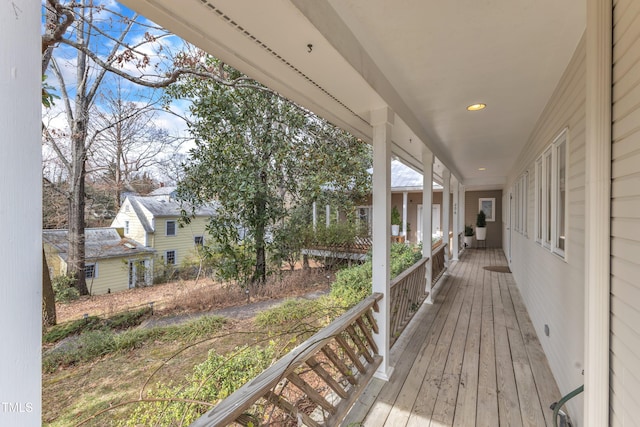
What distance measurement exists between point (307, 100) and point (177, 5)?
3.79ft

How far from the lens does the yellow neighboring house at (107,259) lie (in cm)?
616

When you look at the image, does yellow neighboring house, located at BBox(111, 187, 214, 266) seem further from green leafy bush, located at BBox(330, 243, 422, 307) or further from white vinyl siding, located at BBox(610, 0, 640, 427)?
white vinyl siding, located at BBox(610, 0, 640, 427)

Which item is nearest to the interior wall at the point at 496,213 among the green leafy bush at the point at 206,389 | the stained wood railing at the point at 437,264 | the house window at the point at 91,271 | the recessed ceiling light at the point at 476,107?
the stained wood railing at the point at 437,264

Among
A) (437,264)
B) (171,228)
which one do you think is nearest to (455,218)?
(437,264)

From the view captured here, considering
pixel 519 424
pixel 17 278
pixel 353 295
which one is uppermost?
pixel 17 278

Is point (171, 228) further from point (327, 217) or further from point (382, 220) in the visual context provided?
point (382, 220)

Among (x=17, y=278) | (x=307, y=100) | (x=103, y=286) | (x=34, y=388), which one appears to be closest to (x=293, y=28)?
(x=307, y=100)

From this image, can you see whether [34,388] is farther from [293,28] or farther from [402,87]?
[402,87]

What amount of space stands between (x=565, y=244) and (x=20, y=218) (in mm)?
3184

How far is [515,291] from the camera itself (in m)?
5.15

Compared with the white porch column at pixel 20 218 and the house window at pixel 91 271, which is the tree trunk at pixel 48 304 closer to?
the house window at pixel 91 271

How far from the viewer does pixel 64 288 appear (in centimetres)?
631

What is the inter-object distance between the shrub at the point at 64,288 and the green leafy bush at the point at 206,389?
18.6ft

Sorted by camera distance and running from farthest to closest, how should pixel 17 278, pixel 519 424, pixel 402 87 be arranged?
pixel 402 87
pixel 519 424
pixel 17 278
